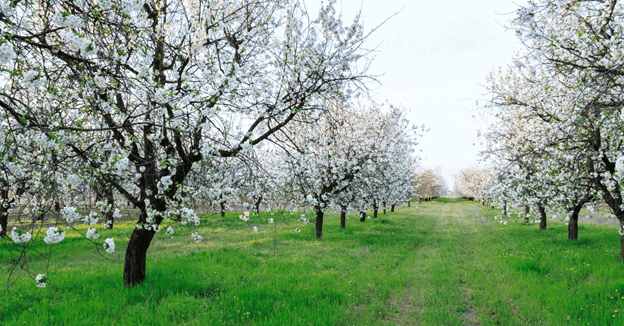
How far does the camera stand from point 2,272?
9.01m

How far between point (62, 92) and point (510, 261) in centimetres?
1257

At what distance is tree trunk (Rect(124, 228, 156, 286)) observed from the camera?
7.53 m

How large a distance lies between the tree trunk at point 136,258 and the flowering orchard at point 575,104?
369 inches

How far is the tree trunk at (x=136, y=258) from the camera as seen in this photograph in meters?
7.53

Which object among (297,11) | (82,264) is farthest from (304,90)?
(82,264)

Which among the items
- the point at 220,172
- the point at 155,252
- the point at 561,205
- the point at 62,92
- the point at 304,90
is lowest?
the point at 155,252

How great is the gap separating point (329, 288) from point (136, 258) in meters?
4.67

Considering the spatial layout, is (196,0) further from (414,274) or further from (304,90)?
(414,274)

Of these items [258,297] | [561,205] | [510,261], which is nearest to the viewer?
[258,297]

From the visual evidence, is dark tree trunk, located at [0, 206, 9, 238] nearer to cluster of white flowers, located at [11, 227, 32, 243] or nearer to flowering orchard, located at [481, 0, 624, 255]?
cluster of white flowers, located at [11, 227, 32, 243]

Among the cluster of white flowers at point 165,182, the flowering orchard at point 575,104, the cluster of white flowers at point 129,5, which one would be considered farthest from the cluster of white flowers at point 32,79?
the flowering orchard at point 575,104

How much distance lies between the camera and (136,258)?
24.7ft

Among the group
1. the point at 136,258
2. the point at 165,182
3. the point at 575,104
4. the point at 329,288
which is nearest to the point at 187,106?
the point at 165,182

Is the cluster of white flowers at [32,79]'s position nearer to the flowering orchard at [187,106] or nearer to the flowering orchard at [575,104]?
the flowering orchard at [187,106]
